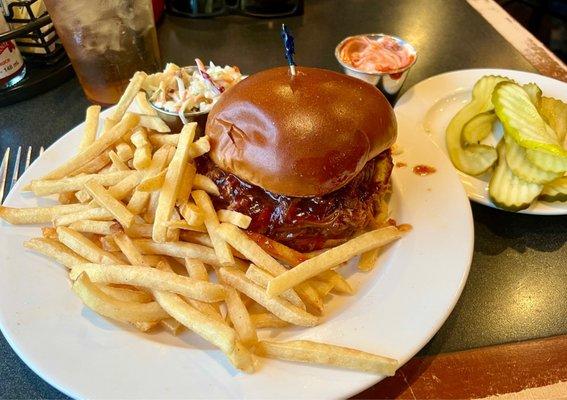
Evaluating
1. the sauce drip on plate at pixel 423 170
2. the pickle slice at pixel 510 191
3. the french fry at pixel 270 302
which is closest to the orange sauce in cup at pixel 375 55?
the sauce drip on plate at pixel 423 170

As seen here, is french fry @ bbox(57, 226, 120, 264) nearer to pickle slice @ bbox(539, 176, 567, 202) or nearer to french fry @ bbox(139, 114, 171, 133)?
french fry @ bbox(139, 114, 171, 133)

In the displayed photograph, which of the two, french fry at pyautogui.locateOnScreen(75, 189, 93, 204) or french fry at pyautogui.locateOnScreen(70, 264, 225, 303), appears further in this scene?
french fry at pyautogui.locateOnScreen(75, 189, 93, 204)

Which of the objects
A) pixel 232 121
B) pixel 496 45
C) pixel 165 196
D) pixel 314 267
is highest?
pixel 232 121

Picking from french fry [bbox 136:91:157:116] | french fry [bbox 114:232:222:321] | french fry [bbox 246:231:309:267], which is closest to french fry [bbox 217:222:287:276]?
french fry [bbox 246:231:309:267]

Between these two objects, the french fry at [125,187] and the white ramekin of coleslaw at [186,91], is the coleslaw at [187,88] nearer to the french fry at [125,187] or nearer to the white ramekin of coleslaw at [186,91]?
the white ramekin of coleslaw at [186,91]

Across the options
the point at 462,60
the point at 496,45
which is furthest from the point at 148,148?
the point at 496,45

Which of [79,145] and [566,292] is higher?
[79,145]

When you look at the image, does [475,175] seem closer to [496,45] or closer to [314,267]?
[314,267]
